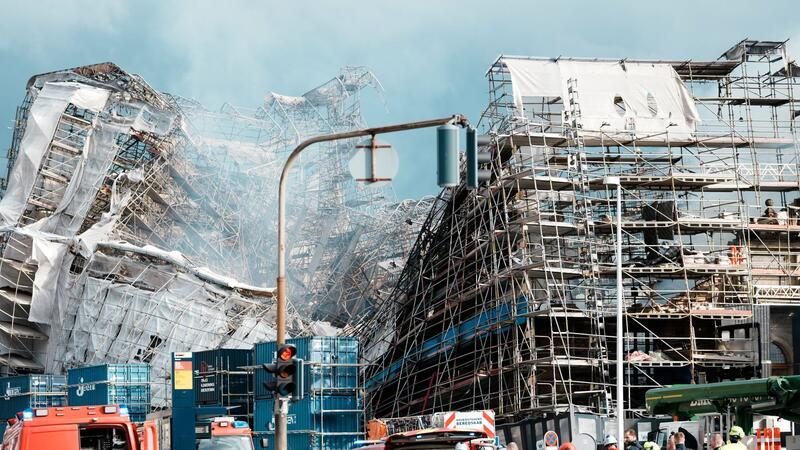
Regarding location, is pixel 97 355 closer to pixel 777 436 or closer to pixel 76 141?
pixel 76 141

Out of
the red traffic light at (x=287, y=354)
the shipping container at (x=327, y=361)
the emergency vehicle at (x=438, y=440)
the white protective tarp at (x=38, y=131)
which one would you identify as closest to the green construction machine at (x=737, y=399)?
the emergency vehicle at (x=438, y=440)

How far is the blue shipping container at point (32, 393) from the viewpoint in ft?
164

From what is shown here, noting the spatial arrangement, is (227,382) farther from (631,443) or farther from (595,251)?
(631,443)

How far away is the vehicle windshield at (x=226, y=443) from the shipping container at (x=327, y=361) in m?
8.91

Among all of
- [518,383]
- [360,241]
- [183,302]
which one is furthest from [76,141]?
[518,383]

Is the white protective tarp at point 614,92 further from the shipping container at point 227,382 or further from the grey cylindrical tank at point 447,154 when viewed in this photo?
the grey cylindrical tank at point 447,154

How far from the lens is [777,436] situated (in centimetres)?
2509

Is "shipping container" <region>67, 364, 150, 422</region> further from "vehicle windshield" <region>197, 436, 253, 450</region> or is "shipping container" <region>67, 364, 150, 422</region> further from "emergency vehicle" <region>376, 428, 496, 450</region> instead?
"emergency vehicle" <region>376, 428, 496, 450</region>

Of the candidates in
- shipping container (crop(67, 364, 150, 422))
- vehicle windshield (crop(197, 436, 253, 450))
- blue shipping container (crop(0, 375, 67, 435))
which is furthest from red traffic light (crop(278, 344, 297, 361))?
blue shipping container (crop(0, 375, 67, 435))

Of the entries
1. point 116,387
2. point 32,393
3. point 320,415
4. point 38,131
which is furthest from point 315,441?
point 38,131

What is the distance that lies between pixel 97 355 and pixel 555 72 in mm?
22859

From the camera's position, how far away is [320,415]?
3809cm

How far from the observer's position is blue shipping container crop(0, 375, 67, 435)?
1973 inches

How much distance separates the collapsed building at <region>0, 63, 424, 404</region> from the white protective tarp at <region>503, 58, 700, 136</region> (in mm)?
14440
